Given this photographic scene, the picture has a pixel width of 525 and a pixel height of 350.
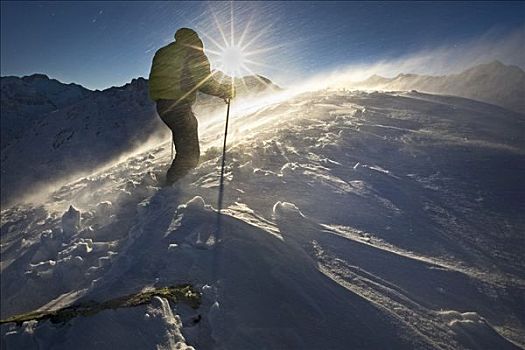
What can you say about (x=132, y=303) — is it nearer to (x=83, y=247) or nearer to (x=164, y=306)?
(x=164, y=306)

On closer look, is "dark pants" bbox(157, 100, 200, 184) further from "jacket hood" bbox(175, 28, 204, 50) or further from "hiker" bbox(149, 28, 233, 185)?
"jacket hood" bbox(175, 28, 204, 50)

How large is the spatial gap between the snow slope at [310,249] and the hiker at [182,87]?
0.60 m

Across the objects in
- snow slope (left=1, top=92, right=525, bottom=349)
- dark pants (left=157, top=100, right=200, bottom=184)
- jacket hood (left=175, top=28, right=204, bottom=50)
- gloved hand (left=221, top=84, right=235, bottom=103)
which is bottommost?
snow slope (left=1, top=92, right=525, bottom=349)

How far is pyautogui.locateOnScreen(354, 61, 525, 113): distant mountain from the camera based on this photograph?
40.1 ft

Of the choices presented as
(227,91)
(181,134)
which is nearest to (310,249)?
(181,134)

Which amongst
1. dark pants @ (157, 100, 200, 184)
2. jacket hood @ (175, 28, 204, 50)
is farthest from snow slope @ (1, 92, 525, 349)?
jacket hood @ (175, 28, 204, 50)

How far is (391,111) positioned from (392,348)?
294 inches

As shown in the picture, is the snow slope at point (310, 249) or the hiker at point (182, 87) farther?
the hiker at point (182, 87)

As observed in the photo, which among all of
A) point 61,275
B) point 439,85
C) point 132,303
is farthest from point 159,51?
point 439,85

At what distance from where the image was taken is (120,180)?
8.89m

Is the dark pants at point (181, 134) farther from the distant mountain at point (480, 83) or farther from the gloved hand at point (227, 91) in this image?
the distant mountain at point (480, 83)

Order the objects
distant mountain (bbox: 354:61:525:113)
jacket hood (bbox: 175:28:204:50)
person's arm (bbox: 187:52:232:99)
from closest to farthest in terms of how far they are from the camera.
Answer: jacket hood (bbox: 175:28:204:50) < person's arm (bbox: 187:52:232:99) < distant mountain (bbox: 354:61:525:113)

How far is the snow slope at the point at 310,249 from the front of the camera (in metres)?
→ 3.11

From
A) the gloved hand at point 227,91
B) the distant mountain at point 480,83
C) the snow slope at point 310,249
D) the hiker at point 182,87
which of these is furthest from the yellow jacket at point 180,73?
the distant mountain at point 480,83
